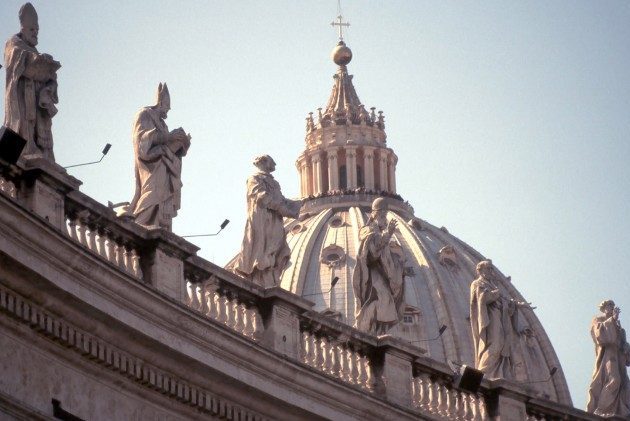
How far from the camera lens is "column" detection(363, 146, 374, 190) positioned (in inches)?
5871

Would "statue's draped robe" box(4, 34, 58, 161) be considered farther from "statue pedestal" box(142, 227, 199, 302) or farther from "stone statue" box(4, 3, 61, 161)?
"statue pedestal" box(142, 227, 199, 302)

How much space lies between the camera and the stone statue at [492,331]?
3681 cm

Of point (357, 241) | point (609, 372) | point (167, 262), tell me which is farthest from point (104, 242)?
point (357, 241)

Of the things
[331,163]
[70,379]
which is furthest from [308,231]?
[70,379]

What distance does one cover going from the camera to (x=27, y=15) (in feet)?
99.0

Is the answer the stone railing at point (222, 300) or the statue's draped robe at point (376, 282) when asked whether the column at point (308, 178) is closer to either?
the statue's draped robe at point (376, 282)

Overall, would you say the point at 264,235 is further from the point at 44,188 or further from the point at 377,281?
the point at 44,188

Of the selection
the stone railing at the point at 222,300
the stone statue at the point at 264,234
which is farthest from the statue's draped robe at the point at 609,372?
the stone railing at the point at 222,300

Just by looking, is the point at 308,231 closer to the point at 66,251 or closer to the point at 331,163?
the point at 331,163

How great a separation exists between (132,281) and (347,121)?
407 ft

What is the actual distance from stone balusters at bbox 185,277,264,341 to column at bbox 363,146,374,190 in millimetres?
117055

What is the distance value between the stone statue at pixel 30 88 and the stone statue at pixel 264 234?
4240mm

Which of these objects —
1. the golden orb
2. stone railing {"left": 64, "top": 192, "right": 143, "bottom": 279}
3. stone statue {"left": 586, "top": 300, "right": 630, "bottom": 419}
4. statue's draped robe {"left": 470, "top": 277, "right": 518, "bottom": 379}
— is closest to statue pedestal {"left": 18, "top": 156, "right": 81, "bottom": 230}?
stone railing {"left": 64, "top": 192, "right": 143, "bottom": 279}

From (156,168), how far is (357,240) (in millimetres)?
107035
